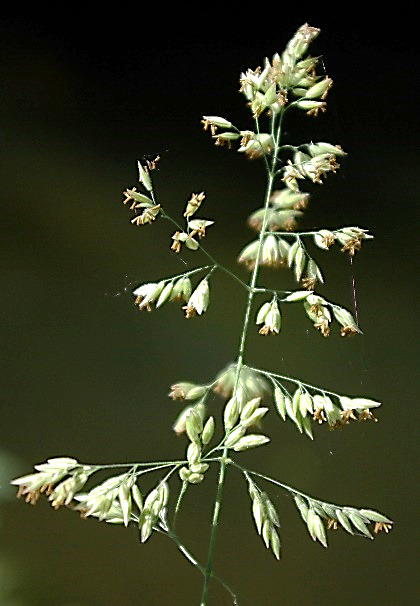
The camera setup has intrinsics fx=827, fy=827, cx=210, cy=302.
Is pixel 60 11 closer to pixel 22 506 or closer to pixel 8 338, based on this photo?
pixel 8 338

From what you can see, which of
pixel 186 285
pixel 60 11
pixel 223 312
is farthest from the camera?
pixel 223 312

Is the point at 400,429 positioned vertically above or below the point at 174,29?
below

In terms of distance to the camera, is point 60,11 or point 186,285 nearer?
point 186,285

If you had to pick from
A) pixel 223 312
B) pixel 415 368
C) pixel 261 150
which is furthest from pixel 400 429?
pixel 261 150

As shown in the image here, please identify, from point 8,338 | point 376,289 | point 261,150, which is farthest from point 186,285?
point 376,289

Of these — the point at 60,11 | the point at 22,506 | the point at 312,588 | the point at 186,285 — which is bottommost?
the point at 312,588

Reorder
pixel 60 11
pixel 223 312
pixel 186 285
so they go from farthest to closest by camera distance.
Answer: pixel 223 312, pixel 60 11, pixel 186 285
